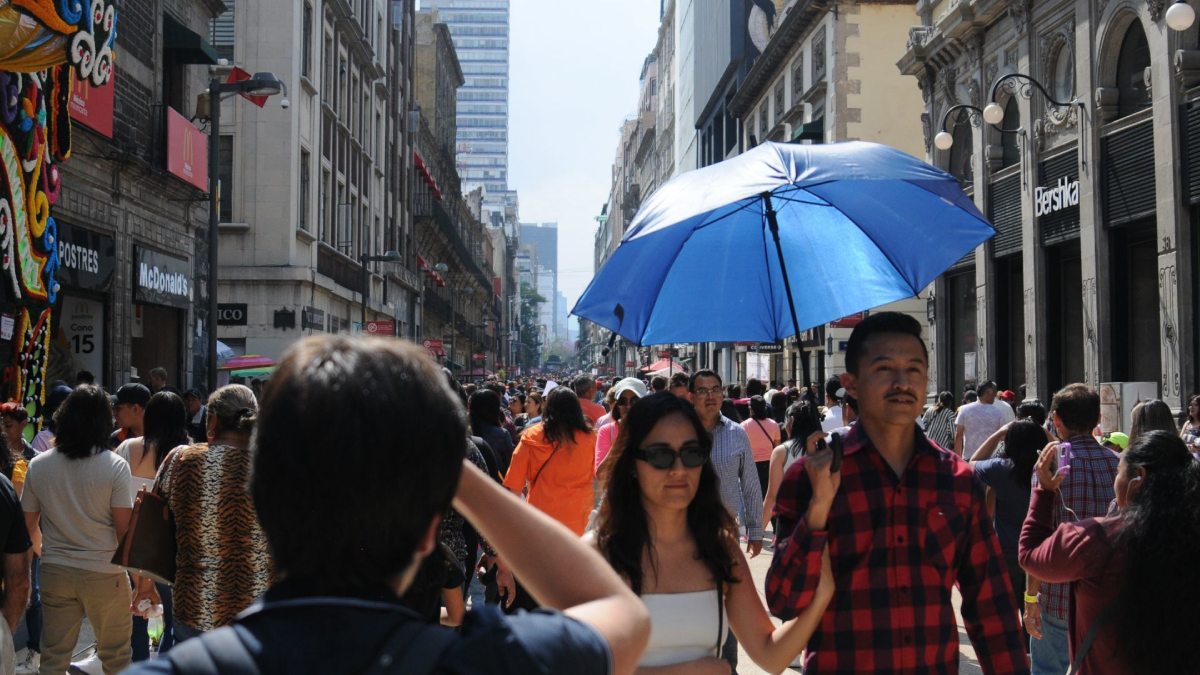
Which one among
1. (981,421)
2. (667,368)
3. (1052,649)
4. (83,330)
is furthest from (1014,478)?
(667,368)

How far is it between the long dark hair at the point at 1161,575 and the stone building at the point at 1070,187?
15.1 m

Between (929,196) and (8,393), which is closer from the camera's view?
(929,196)

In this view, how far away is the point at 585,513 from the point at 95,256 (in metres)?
11.8

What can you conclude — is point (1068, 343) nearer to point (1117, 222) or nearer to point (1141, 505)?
point (1117, 222)

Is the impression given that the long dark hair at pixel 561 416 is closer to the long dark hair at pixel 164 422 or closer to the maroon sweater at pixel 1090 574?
the long dark hair at pixel 164 422

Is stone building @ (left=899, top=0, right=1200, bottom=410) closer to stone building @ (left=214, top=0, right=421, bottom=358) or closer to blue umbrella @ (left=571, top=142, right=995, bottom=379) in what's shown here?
blue umbrella @ (left=571, top=142, right=995, bottom=379)

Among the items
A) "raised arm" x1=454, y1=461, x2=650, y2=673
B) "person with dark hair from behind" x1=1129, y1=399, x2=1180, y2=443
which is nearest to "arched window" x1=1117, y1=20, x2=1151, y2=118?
"person with dark hair from behind" x1=1129, y1=399, x2=1180, y2=443

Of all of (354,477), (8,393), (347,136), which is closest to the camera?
(354,477)

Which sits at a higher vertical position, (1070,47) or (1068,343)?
(1070,47)

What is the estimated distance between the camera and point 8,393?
46.6ft

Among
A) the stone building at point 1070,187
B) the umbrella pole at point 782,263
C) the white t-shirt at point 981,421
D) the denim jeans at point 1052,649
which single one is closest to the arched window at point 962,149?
the stone building at point 1070,187

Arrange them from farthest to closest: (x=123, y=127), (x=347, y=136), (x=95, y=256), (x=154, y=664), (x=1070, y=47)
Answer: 1. (x=347, y=136)
2. (x=1070, y=47)
3. (x=123, y=127)
4. (x=95, y=256)
5. (x=154, y=664)

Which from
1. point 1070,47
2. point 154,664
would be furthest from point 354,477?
point 1070,47

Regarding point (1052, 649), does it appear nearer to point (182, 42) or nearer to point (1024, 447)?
point (1024, 447)
